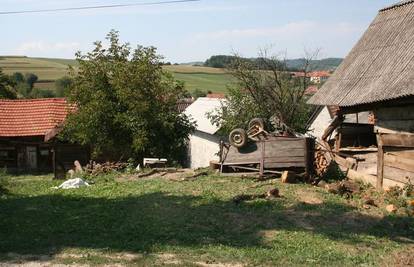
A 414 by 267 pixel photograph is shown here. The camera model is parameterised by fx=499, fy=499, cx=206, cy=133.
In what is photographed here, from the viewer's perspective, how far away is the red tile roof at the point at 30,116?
28242 millimetres

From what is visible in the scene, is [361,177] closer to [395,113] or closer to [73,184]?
[395,113]

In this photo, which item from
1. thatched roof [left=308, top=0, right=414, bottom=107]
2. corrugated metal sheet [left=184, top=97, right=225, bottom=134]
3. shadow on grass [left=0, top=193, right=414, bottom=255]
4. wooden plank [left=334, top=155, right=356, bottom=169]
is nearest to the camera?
shadow on grass [left=0, top=193, right=414, bottom=255]

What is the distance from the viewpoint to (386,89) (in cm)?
1276

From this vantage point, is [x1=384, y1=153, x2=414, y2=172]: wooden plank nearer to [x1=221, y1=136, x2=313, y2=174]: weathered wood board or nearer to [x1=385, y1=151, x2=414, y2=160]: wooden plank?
[x1=385, y1=151, x2=414, y2=160]: wooden plank

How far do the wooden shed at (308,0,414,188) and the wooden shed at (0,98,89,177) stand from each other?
52.2ft

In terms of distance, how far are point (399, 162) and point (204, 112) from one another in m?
19.0

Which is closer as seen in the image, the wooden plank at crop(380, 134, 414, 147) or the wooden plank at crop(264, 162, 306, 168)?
the wooden plank at crop(380, 134, 414, 147)

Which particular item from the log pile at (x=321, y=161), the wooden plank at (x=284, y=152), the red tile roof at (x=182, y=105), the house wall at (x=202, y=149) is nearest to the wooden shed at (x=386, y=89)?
the log pile at (x=321, y=161)

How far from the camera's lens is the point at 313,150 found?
14.3 metres

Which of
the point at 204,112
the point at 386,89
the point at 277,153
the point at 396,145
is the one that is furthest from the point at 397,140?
the point at 204,112

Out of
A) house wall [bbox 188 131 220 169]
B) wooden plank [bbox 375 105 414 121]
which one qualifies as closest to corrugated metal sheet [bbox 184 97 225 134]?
house wall [bbox 188 131 220 169]

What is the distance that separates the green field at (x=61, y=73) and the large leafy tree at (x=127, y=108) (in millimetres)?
43135

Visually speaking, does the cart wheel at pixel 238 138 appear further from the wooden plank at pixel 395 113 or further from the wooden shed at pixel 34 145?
the wooden shed at pixel 34 145

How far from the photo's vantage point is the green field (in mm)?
72375
